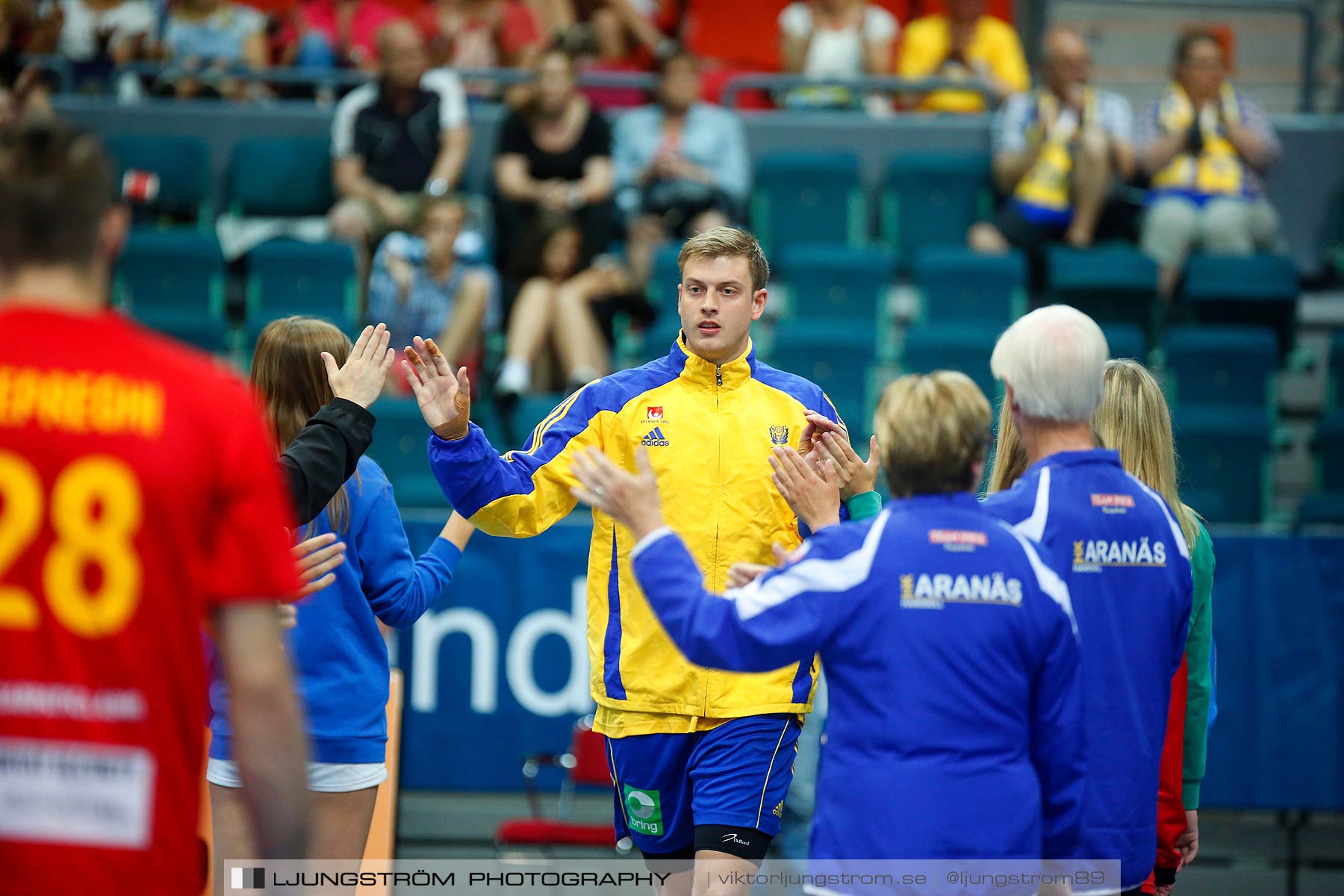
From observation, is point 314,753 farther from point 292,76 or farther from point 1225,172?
point 1225,172

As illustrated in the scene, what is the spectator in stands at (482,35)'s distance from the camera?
11.4 meters

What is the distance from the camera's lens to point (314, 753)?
382cm

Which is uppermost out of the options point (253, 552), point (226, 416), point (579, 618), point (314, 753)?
point (226, 416)

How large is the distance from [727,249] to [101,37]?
8.53m

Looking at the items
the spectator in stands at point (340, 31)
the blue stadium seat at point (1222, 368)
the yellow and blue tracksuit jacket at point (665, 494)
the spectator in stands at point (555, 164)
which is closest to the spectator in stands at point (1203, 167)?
the blue stadium seat at point (1222, 368)

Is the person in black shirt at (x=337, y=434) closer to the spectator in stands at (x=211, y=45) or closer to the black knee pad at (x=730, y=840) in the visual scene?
the black knee pad at (x=730, y=840)

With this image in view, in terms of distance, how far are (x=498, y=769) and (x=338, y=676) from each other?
348cm

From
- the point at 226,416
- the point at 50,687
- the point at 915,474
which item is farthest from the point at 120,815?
the point at 915,474

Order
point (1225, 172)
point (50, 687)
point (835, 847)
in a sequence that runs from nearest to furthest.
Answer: point (50, 687) → point (835, 847) → point (1225, 172)

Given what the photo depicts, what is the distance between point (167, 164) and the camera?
34.6 ft

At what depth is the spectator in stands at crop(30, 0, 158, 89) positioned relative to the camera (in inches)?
434

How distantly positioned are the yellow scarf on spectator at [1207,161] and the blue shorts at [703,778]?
7484mm

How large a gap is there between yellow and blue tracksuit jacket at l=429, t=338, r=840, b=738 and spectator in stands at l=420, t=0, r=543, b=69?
7.35 meters

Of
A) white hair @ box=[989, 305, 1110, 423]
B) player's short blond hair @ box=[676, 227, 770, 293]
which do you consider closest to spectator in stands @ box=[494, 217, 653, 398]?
player's short blond hair @ box=[676, 227, 770, 293]
